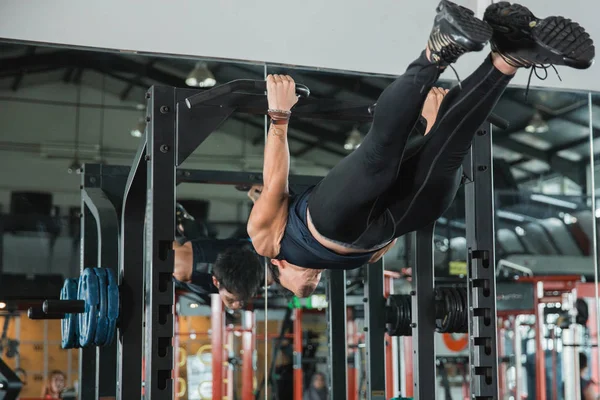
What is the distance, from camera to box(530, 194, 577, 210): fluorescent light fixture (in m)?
Answer: 5.73

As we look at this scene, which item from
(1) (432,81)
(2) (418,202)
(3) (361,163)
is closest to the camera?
(1) (432,81)

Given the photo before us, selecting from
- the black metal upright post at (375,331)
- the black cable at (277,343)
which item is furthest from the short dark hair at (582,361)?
the black cable at (277,343)

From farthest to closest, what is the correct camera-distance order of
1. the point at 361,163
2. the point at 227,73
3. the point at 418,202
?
1. the point at 227,73
2. the point at 418,202
3. the point at 361,163

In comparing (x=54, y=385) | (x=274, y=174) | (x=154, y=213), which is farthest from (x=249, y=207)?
(x=154, y=213)

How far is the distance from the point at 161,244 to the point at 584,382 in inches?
162

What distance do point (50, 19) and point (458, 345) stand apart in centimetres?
353

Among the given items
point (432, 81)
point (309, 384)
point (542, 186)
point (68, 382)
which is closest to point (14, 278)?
point (68, 382)

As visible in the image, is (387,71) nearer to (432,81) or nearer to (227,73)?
(227,73)

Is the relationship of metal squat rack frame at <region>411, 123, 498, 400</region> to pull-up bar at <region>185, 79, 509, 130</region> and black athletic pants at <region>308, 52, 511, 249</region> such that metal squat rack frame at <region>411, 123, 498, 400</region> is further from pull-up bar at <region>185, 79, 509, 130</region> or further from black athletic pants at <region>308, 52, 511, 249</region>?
pull-up bar at <region>185, 79, 509, 130</region>

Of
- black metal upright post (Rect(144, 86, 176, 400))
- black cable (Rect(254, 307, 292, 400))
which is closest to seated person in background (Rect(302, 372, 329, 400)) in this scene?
black cable (Rect(254, 307, 292, 400))

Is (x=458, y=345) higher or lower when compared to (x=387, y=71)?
lower

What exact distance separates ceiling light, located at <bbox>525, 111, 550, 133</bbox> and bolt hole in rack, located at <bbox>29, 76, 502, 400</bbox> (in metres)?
2.51

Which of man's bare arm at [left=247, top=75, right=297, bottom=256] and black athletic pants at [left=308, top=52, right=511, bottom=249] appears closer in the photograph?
black athletic pants at [left=308, top=52, right=511, bottom=249]

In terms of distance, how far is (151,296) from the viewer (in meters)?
2.75
